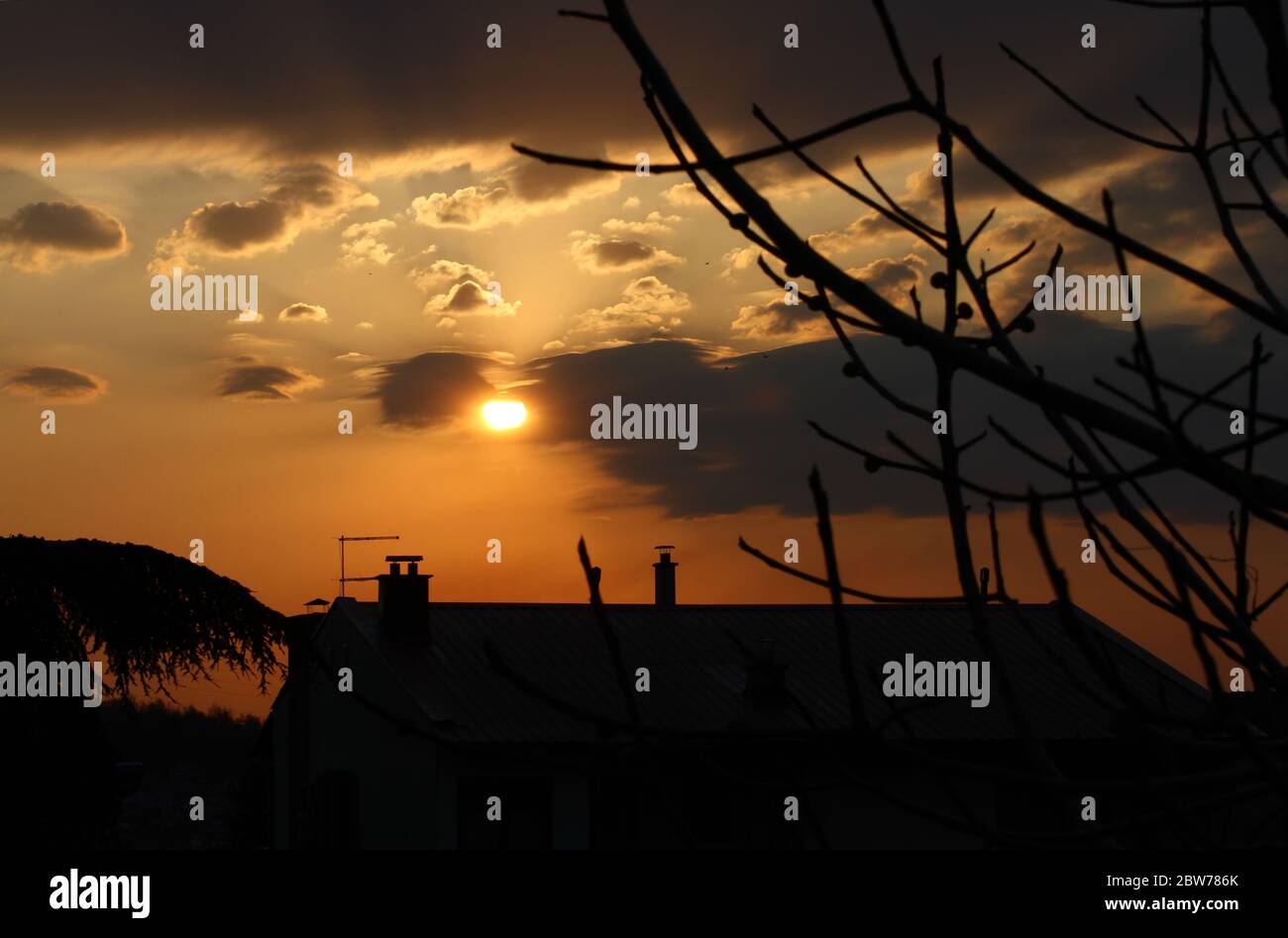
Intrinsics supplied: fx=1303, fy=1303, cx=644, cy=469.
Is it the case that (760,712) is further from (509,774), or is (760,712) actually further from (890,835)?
(509,774)

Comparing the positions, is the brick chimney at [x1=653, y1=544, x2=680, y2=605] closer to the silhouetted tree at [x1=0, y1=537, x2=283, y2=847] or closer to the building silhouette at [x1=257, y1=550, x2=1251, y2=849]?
the building silhouette at [x1=257, y1=550, x2=1251, y2=849]

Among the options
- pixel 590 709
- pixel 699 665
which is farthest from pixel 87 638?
pixel 699 665

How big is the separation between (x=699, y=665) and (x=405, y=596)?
6025mm

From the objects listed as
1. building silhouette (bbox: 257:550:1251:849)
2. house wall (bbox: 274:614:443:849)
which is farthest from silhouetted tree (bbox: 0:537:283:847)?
house wall (bbox: 274:614:443:849)

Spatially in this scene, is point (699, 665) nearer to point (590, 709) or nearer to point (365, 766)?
point (365, 766)

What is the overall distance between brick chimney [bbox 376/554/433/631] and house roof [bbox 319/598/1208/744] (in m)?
0.31

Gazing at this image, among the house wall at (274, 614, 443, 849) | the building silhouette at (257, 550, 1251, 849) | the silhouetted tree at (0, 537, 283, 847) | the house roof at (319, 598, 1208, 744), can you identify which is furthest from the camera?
the house roof at (319, 598, 1208, 744)

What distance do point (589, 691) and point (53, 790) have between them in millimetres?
14625

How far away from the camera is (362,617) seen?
2666cm

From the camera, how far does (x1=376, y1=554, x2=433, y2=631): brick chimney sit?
2562 centimetres

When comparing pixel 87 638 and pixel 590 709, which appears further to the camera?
pixel 590 709

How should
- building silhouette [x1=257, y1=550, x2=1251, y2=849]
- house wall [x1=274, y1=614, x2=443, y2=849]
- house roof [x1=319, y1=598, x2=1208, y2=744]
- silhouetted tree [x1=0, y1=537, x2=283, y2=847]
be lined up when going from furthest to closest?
1. house roof [x1=319, y1=598, x2=1208, y2=744]
2. house wall [x1=274, y1=614, x2=443, y2=849]
3. building silhouette [x1=257, y1=550, x2=1251, y2=849]
4. silhouetted tree [x1=0, y1=537, x2=283, y2=847]

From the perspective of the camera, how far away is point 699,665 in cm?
2622
